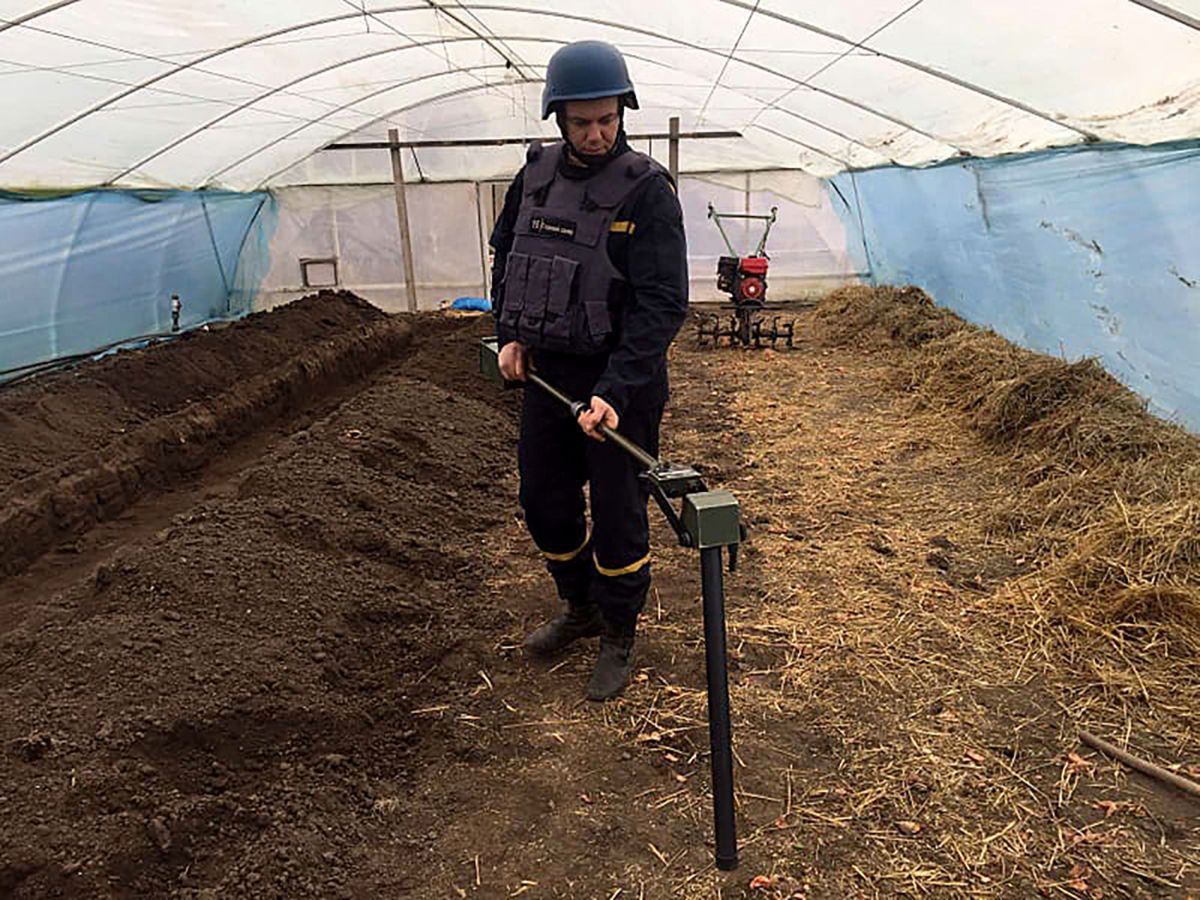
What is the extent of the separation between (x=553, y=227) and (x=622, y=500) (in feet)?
3.00

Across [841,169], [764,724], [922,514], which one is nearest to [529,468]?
[764,724]

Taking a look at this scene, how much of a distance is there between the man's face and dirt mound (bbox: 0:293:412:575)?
3839 millimetres

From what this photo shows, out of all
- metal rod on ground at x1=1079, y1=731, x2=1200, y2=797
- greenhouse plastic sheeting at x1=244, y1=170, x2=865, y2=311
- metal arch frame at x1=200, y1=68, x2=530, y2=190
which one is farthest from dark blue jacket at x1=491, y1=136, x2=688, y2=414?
greenhouse plastic sheeting at x1=244, y1=170, x2=865, y2=311

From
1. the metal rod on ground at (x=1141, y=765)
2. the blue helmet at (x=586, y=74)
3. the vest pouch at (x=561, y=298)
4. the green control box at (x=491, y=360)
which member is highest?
the blue helmet at (x=586, y=74)

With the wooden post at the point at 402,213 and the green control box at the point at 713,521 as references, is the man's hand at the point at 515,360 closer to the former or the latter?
the green control box at the point at 713,521

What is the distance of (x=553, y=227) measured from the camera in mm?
2744

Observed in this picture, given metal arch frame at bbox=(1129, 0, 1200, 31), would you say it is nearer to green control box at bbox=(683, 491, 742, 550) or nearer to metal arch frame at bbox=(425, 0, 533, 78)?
green control box at bbox=(683, 491, 742, 550)

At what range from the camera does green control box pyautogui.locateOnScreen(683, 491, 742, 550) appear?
2080mm

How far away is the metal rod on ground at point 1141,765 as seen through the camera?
2.54m

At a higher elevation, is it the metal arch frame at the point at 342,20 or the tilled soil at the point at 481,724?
the metal arch frame at the point at 342,20

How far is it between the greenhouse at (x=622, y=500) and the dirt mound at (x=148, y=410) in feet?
0.12

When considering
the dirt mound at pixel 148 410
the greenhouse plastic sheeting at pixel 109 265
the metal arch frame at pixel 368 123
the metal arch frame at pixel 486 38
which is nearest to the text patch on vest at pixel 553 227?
the dirt mound at pixel 148 410

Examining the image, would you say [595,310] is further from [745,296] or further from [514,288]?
[745,296]

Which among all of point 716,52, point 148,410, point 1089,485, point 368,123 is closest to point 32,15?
point 148,410
